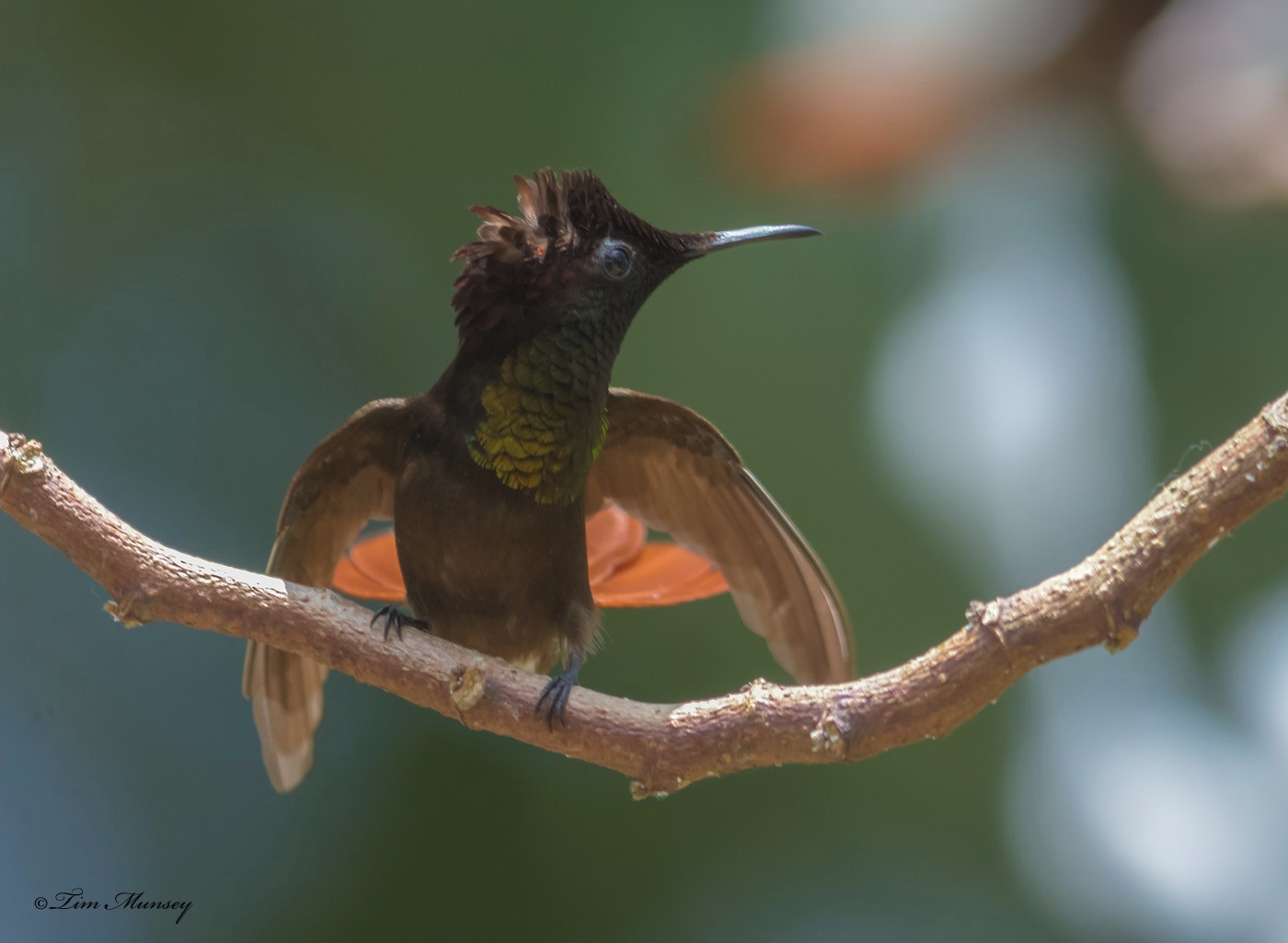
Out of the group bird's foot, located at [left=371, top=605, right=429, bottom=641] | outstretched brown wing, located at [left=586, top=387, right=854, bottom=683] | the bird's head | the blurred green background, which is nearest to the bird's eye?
the bird's head

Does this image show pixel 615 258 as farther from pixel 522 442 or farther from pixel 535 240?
pixel 522 442

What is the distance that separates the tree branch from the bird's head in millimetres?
441

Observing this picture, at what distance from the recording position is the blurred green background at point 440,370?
2564mm

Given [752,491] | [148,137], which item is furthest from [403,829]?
[148,137]

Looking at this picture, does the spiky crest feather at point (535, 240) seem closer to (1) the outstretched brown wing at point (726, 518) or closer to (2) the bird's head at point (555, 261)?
(2) the bird's head at point (555, 261)

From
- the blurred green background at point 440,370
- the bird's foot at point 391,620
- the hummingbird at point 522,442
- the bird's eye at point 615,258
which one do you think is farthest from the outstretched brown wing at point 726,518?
the blurred green background at point 440,370

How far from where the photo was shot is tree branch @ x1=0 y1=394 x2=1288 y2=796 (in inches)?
41.8

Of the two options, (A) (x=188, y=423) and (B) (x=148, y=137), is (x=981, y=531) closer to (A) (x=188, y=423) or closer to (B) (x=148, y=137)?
(A) (x=188, y=423)

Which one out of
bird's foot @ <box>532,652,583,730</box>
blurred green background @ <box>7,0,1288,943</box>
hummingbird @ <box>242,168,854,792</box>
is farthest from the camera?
blurred green background @ <box>7,0,1288,943</box>

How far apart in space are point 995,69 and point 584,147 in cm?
106

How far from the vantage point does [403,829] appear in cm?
263

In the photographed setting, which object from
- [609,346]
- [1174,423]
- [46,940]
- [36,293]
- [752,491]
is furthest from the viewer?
[1174,423]

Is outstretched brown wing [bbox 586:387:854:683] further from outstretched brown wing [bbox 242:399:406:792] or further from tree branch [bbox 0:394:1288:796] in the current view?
tree branch [bbox 0:394:1288:796]

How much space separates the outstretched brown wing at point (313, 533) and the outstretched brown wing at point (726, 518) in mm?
346
